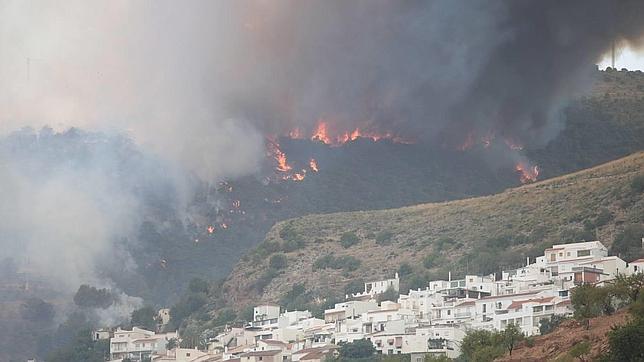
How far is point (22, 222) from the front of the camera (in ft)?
412

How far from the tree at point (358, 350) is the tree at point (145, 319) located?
80.6 feet

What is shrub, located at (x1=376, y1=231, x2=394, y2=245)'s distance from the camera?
372 ft

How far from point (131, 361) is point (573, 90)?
4477 cm

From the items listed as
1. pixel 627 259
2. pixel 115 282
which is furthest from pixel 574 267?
pixel 115 282

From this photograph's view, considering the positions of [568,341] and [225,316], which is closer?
[568,341]

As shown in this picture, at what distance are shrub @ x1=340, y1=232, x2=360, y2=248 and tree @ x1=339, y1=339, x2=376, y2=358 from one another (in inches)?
1009

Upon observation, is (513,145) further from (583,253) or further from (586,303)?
(586,303)

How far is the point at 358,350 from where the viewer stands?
88.5 metres

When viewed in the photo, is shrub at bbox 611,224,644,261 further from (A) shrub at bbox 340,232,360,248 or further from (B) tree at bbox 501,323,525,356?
(A) shrub at bbox 340,232,360,248

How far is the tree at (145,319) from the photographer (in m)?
112

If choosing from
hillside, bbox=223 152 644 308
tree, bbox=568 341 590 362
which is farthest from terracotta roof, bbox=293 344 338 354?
tree, bbox=568 341 590 362

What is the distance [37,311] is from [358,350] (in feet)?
122

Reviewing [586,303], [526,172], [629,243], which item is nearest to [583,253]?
[629,243]

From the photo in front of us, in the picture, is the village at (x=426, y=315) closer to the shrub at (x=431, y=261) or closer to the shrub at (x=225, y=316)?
the shrub at (x=431, y=261)
